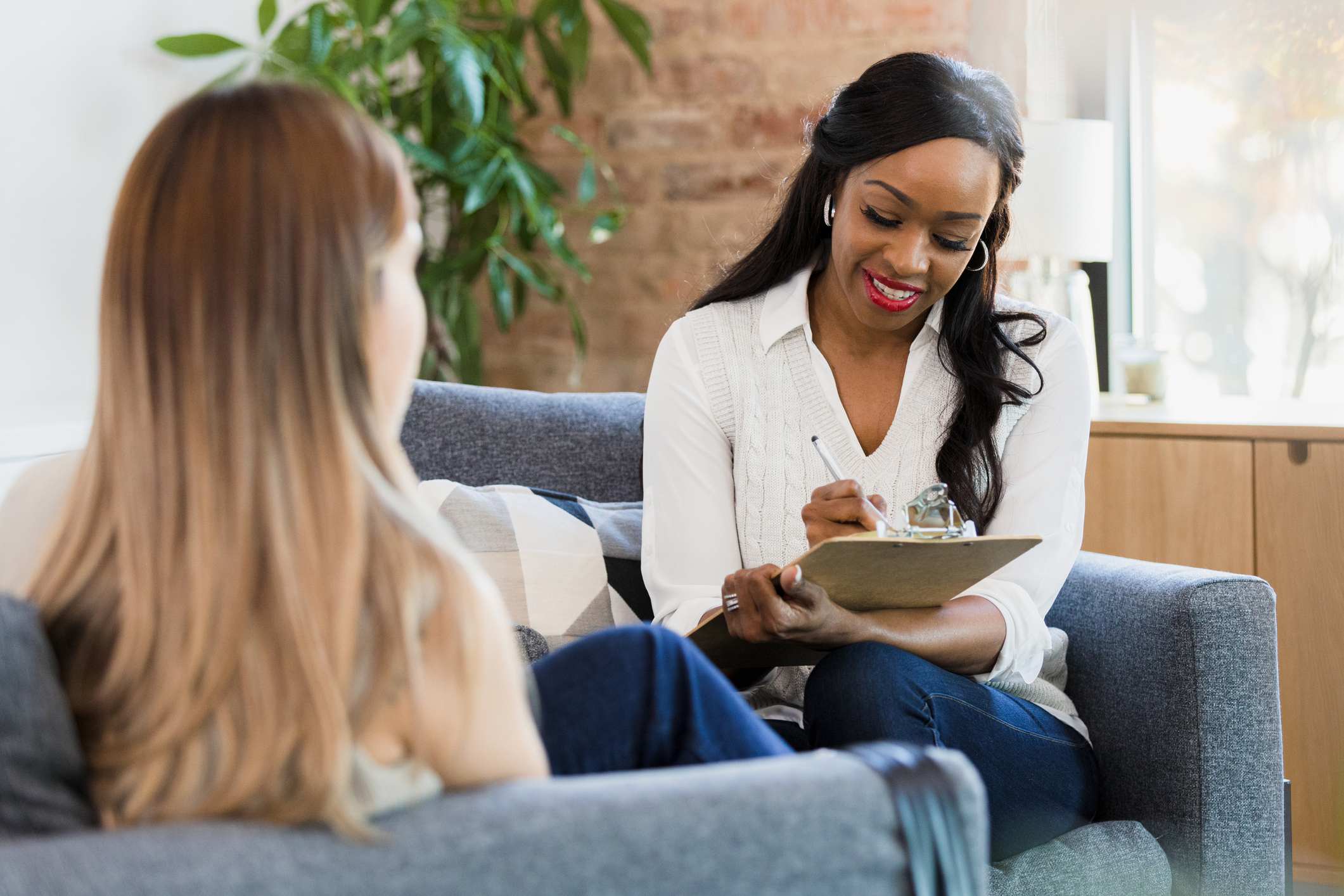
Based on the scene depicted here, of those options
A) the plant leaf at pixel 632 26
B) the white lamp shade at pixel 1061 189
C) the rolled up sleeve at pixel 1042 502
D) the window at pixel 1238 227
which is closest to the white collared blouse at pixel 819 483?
the rolled up sleeve at pixel 1042 502

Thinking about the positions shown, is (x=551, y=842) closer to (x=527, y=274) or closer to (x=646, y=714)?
(x=646, y=714)

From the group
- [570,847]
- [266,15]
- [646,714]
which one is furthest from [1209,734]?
[266,15]

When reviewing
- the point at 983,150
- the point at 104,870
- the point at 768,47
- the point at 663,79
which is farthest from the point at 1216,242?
the point at 104,870

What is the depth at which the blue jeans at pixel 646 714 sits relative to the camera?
96 centimetres

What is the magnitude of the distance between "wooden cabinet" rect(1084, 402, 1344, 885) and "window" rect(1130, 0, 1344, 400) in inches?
17.0

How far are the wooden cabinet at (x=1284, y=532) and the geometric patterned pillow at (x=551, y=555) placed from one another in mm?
946

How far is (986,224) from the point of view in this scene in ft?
5.36

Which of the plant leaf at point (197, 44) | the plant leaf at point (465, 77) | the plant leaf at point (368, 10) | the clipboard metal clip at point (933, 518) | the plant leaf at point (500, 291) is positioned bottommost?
the clipboard metal clip at point (933, 518)

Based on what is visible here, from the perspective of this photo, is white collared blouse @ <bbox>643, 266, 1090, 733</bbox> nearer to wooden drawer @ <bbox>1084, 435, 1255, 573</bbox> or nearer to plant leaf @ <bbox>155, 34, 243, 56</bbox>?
wooden drawer @ <bbox>1084, 435, 1255, 573</bbox>

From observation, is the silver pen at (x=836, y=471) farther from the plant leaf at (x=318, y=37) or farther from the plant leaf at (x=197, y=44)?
the plant leaf at (x=197, y=44)

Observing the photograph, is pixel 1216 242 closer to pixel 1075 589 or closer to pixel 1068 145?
pixel 1068 145

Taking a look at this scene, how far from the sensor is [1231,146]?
279 centimetres

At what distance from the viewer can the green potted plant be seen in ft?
7.98

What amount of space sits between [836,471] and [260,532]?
2.91 ft
